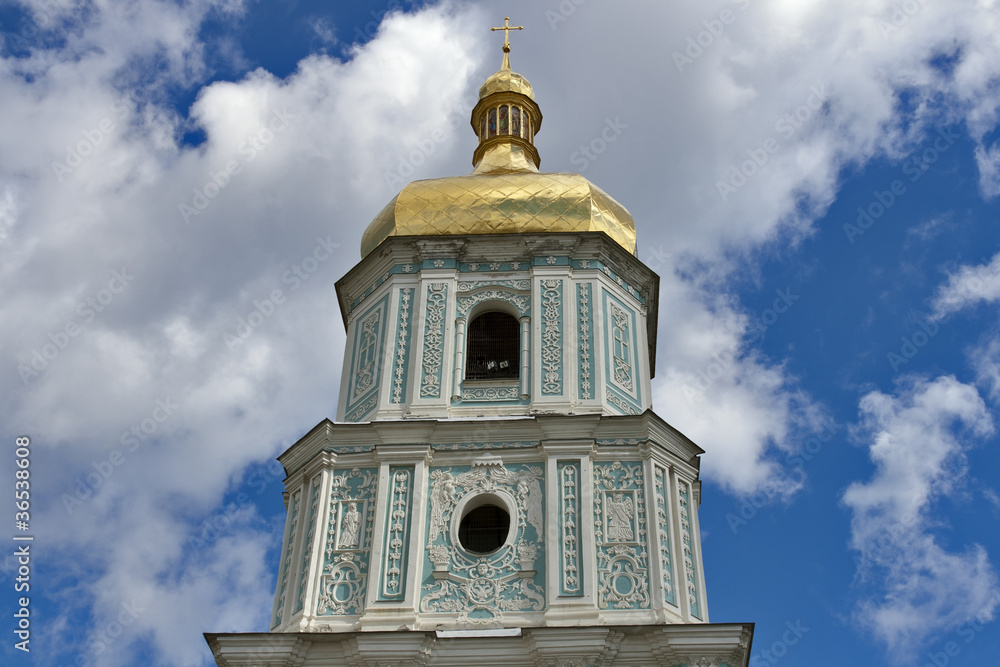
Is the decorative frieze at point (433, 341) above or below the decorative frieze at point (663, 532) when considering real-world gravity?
above

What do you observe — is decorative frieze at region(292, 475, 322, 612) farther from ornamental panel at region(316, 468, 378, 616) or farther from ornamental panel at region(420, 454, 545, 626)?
ornamental panel at region(420, 454, 545, 626)

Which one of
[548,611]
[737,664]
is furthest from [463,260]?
[737,664]

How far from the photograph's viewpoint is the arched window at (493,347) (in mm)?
18141

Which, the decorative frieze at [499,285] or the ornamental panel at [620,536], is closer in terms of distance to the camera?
the ornamental panel at [620,536]

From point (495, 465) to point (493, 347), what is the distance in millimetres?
2763

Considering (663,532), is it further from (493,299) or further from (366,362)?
(366,362)

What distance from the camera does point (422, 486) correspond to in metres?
15.9

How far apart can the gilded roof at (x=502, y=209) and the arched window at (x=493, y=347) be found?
4.88 feet

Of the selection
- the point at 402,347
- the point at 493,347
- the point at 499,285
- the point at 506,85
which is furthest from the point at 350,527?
the point at 506,85

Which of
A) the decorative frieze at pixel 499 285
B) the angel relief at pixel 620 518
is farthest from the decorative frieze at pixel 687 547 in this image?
the decorative frieze at pixel 499 285

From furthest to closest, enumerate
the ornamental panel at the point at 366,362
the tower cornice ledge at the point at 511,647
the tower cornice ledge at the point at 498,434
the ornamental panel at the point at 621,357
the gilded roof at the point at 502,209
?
the gilded roof at the point at 502,209, the ornamental panel at the point at 366,362, the ornamental panel at the point at 621,357, the tower cornice ledge at the point at 498,434, the tower cornice ledge at the point at 511,647

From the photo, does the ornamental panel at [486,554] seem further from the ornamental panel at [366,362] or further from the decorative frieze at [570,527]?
the ornamental panel at [366,362]

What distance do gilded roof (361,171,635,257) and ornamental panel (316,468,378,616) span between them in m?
4.79

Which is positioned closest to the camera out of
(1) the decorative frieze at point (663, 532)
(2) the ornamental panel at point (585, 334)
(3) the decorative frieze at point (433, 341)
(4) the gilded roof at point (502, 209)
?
(1) the decorative frieze at point (663, 532)
